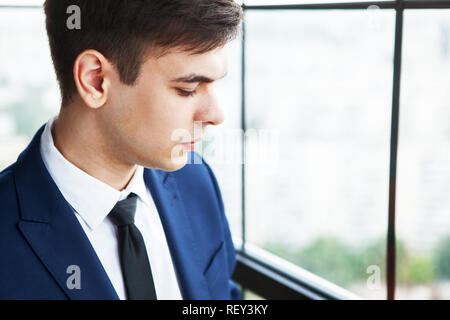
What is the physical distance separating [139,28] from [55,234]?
525 millimetres

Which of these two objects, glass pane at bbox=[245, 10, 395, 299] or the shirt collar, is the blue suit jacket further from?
glass pane at bbox=[245, 10, 395, 299]

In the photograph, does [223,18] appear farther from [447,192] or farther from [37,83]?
[37,83]

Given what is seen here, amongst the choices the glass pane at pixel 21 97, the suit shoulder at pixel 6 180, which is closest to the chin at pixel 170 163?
the suit shoulder at pixel 6 180

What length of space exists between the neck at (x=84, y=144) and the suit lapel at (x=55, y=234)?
8cm

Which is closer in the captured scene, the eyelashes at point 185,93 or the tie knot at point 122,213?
the eyelashes at point 185,93

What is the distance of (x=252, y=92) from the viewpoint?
1969 mm

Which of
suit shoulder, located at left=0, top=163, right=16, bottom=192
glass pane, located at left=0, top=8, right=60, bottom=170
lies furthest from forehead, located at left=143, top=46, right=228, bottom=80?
A: glass pane, located at left=0, top=8, right=60, bottom=170

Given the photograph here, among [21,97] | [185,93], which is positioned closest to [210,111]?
[185,93]

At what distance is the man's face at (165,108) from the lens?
1078 millimetres

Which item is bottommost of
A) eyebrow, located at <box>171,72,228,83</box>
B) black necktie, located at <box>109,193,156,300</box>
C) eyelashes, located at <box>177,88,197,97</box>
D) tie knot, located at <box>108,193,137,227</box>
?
black necktie, located at <box>109,193,156,300</box>

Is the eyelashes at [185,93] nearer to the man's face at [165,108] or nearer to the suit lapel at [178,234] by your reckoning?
the man's face at [165,108]

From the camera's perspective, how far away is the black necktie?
1.18m

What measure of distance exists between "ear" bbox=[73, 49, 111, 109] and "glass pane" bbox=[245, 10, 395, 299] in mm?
699
